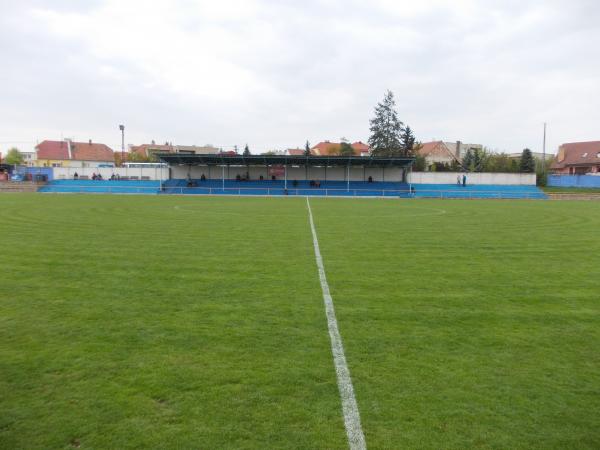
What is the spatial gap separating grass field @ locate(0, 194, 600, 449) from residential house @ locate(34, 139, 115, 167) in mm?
94393

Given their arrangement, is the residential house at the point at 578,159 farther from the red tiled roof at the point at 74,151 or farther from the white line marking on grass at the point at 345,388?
the red tiled roof at the point at 74,151

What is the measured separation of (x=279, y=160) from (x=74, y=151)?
218ft

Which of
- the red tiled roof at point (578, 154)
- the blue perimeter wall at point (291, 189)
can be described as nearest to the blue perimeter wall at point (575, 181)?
the blue perimeter wall at point (291, 189)

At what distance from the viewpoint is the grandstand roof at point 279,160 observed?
48.7m

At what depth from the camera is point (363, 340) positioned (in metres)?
5.09

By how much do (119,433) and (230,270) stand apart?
17.8ft

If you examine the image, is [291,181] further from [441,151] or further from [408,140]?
[441,151]

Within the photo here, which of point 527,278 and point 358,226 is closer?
point 527,278

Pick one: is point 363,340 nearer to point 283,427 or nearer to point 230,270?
point 283,427

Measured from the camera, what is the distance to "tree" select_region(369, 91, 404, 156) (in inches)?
3248

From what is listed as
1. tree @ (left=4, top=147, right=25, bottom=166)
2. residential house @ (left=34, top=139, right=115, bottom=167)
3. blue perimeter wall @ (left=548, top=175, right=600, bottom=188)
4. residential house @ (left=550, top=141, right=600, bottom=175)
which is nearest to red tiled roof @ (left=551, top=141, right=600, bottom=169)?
residential house @ (left=550, top=141, right=600, bottom=175)

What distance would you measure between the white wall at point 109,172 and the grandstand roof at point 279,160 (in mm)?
4021

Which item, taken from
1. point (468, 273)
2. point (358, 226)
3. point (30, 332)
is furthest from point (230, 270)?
point (358, 226)

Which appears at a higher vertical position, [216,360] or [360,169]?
[360,169]
